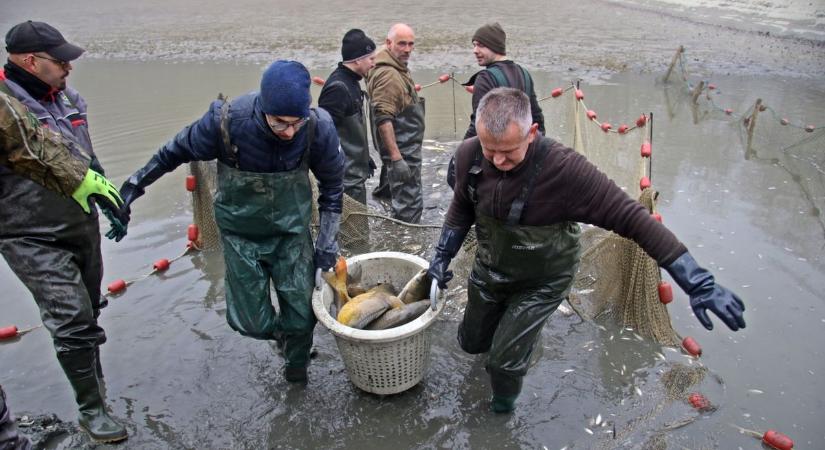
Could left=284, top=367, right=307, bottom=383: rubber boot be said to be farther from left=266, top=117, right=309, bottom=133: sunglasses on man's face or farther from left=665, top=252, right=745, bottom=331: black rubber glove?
left=665, top=252, right=745, bottom=331: black rubber glove

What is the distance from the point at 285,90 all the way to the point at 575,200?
151cm

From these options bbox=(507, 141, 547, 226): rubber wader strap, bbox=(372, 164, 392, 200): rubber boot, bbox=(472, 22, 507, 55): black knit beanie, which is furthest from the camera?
bbox=(372, 164, 392, 200): rubber boot

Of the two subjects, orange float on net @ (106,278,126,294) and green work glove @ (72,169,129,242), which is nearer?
green work glove @ (72,169,129,242)

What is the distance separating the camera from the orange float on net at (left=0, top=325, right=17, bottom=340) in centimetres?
424

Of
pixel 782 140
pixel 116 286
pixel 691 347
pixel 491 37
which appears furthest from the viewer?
pixel 782 140

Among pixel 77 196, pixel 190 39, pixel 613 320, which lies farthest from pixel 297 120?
pixel 190 39

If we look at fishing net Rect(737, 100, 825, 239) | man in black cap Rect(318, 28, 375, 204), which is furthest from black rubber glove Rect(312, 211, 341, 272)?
fishing net Rect(737, 100, 825, 239)

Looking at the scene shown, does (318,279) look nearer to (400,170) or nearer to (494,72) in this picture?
(400,170)

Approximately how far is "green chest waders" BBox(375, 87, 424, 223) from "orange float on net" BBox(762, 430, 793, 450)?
11.7ft

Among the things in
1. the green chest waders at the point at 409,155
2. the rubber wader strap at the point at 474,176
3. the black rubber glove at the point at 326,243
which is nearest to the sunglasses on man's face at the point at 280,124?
the black rubber glove at the point at 326,243

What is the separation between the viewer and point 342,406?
3.62 m

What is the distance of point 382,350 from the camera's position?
10.6 ft

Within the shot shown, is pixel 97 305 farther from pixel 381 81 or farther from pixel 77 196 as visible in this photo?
pixel 381 81

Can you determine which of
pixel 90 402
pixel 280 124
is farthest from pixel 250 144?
pixel 90 402
